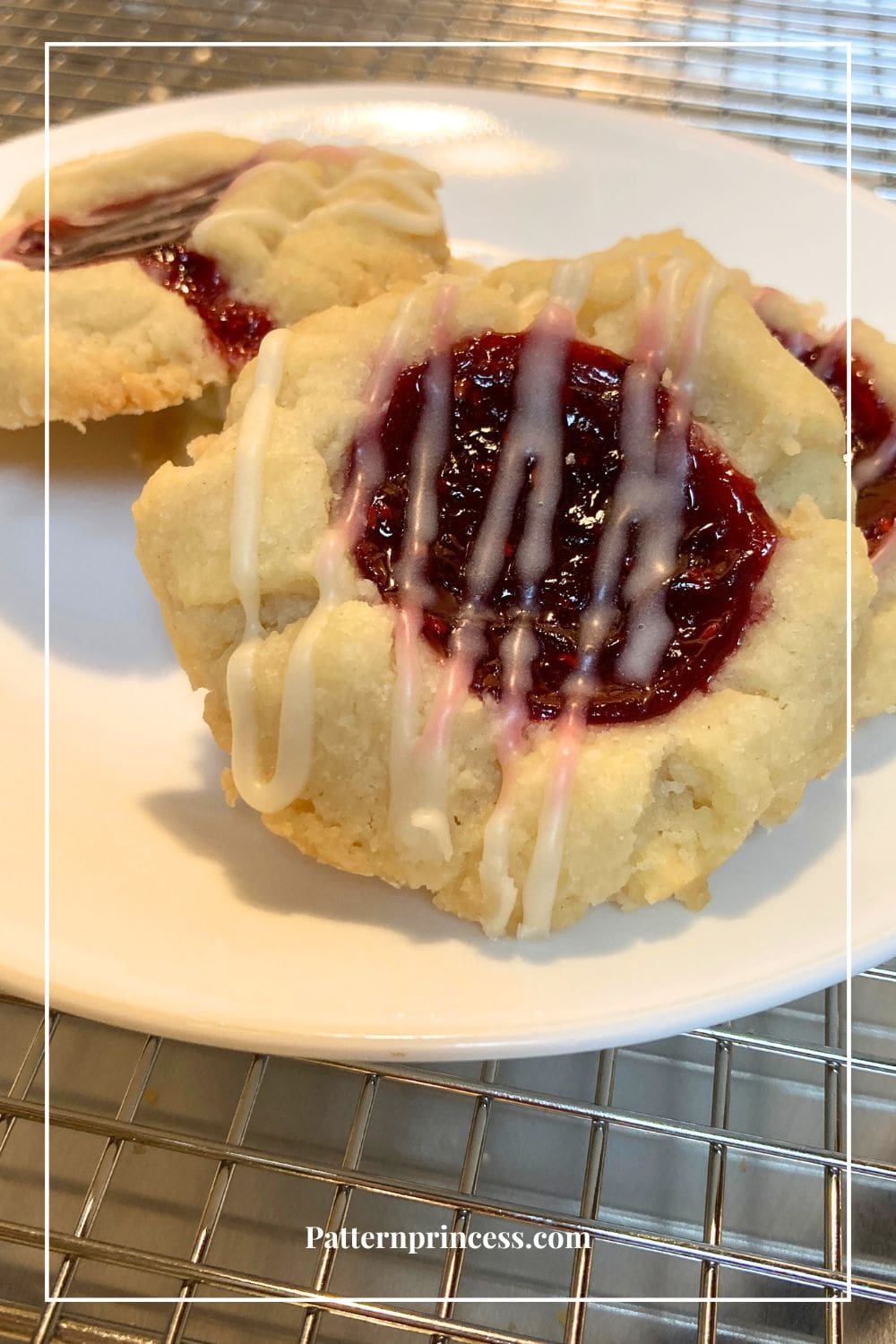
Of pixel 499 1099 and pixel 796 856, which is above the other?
pixel 796 856

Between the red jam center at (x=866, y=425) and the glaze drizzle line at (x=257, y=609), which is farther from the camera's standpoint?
the red jam center at (x=866, y=425)

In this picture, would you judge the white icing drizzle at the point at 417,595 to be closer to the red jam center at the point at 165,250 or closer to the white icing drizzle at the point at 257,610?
the white icing drizzle at the point at 257,610

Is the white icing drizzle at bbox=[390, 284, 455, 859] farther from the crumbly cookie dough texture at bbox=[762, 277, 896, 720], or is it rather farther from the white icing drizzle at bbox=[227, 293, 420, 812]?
the crumbly cookie dough texture at bbox=[762, 277, 896, 720]

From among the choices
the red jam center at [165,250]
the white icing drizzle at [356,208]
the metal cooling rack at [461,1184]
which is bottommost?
the metal cooling rack at [461,1184]

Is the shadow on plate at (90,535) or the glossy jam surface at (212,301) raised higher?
the glossy jam surface at (212,301)

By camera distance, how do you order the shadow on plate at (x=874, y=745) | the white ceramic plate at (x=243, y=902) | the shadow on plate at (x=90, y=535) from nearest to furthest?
the white ceramic plate at (x=243, y=902)
the shadow on plate at (x=874, y=745)
the shadow on plate at (x=90, y=535)

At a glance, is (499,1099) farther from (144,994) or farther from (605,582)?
(605,582)

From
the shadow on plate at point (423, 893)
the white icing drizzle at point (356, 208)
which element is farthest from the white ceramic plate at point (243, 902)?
the white icing drizzle at point (356, 208)

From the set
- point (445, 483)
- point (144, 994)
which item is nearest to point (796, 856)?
point (445, 483)
